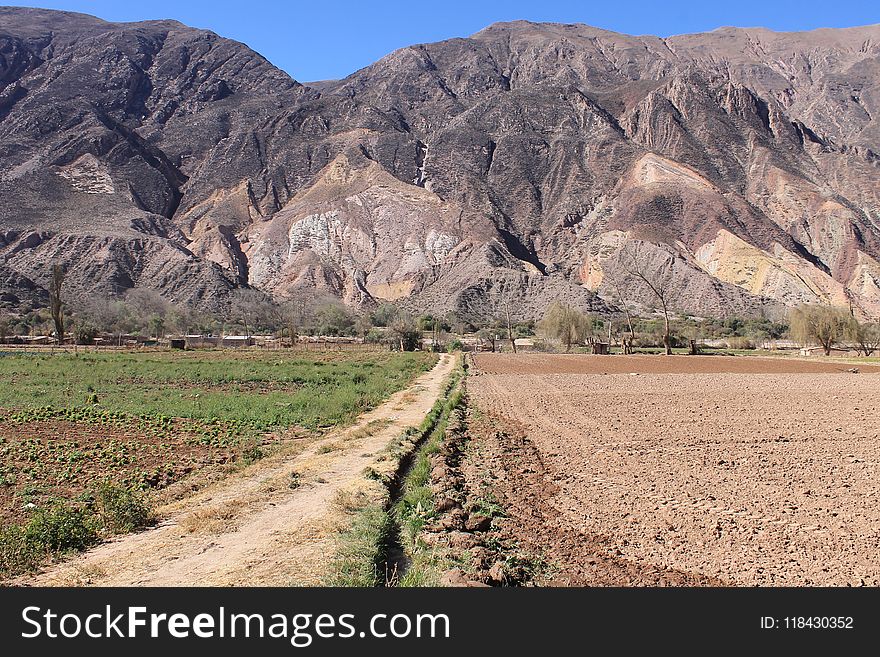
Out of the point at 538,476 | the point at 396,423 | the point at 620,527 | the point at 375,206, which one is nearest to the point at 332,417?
the point at 396,423

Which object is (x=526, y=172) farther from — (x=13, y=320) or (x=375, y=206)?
(x=13, y=320)

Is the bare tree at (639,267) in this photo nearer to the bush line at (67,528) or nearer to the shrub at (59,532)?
the bush line at (67,528)

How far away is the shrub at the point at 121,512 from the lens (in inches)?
366

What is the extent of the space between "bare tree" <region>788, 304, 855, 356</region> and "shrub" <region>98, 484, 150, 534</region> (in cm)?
7659

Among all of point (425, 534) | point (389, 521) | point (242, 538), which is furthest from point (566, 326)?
point (242, 538)

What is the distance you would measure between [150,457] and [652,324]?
10216cm

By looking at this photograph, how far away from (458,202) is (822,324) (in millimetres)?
101974

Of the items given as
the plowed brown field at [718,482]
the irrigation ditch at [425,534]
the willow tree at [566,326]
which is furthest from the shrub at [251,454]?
the willow tree at [566,326]

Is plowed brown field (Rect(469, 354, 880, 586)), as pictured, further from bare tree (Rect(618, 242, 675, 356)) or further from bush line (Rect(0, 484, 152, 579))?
bare tree (Rect(618, 242, 675, 356))

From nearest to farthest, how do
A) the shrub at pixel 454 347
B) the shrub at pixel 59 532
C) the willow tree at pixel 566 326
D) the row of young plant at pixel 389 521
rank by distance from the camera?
the row of young plant at pixel 389 521, the shrub at pixel 59 532, the shrub at pixel 454 347, the willow tree at pixel 566 326

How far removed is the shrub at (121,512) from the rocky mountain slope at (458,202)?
353 feet

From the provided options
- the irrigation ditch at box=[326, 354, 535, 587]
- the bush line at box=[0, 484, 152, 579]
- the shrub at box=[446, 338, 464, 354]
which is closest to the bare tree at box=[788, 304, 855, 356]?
the shrub at box=[446, 338, 464, 354]

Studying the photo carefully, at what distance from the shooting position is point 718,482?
10.5m

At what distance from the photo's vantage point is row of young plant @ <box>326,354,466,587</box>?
6.89 metres
